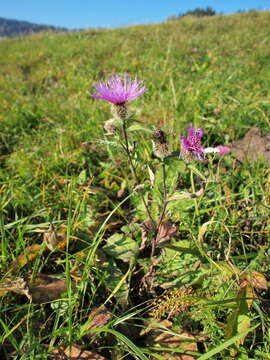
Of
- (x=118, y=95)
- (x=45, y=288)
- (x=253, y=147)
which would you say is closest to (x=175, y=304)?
(x=45, y=288)

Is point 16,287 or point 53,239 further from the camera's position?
point 53,239

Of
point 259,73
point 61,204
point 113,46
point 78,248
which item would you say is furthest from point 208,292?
point 113,46

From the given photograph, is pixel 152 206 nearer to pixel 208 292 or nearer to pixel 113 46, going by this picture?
pixel 208 292

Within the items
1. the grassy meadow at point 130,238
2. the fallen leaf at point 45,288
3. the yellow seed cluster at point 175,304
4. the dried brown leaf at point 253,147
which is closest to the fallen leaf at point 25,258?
the grassy meadow at point 130,238

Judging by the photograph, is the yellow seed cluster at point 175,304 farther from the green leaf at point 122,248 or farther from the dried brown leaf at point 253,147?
the dried brown leaf at point 253,147

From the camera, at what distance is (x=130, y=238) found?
1.76 m

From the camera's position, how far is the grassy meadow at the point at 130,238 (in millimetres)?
1301

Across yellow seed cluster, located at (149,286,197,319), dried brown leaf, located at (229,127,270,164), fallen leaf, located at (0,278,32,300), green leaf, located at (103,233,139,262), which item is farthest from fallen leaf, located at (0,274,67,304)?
dried brown leaf, located at (229,127,270,164)

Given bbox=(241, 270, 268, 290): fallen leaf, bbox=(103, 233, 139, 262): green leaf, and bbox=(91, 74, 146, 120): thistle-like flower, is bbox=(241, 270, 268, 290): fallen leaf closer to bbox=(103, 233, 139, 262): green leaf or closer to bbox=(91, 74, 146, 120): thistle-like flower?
bbox=(103, 233, 139, 262): green leaf

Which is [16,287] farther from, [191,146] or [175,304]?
[191,146]

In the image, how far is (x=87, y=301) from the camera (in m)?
1.58

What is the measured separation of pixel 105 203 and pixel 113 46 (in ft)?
21.1

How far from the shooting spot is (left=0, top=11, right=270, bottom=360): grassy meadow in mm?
1301

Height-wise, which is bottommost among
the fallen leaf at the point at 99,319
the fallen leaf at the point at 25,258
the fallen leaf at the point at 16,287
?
the fallen leaf at the point at 99,319
